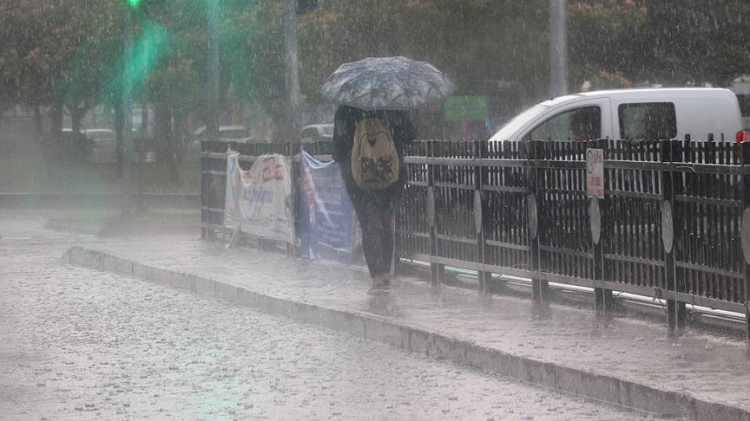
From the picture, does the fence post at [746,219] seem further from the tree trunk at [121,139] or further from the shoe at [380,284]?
the tree trunk at [121,139]

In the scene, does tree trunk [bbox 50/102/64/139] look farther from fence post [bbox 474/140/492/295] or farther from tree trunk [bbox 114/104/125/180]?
fence post [bbox 474/140/492/295]

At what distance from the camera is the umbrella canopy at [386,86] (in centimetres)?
1259

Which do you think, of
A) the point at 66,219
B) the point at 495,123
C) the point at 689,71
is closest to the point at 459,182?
the point at 66,219

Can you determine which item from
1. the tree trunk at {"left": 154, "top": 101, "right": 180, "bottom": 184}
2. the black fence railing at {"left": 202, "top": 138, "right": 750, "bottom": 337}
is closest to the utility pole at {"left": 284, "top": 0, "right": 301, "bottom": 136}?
the black fence railing at {"left": 202, "top": 138, "right": 750, "bottom": 337}

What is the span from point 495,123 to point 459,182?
29.1 m

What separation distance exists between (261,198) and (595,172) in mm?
7338

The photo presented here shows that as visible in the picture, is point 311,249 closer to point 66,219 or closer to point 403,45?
point 66,219

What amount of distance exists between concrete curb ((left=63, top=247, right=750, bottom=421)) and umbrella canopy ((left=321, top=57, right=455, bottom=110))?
5.78 feet

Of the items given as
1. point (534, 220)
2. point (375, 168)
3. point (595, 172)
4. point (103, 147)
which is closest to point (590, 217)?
point (595, 172)

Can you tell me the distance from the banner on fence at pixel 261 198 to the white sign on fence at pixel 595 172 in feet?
20.4

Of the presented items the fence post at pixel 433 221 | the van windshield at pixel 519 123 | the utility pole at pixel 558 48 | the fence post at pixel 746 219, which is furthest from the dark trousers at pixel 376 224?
the utility pole at pixel 558 48

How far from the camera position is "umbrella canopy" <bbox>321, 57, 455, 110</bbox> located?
12.6 metres

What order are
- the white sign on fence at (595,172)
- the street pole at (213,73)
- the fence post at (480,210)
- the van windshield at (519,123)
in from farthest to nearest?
the street pole at (213,73) → the van windshield at (519,123) → the fence post at (480,210) → the white sign on fence at (595,172)

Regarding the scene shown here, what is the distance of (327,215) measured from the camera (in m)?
15.7
